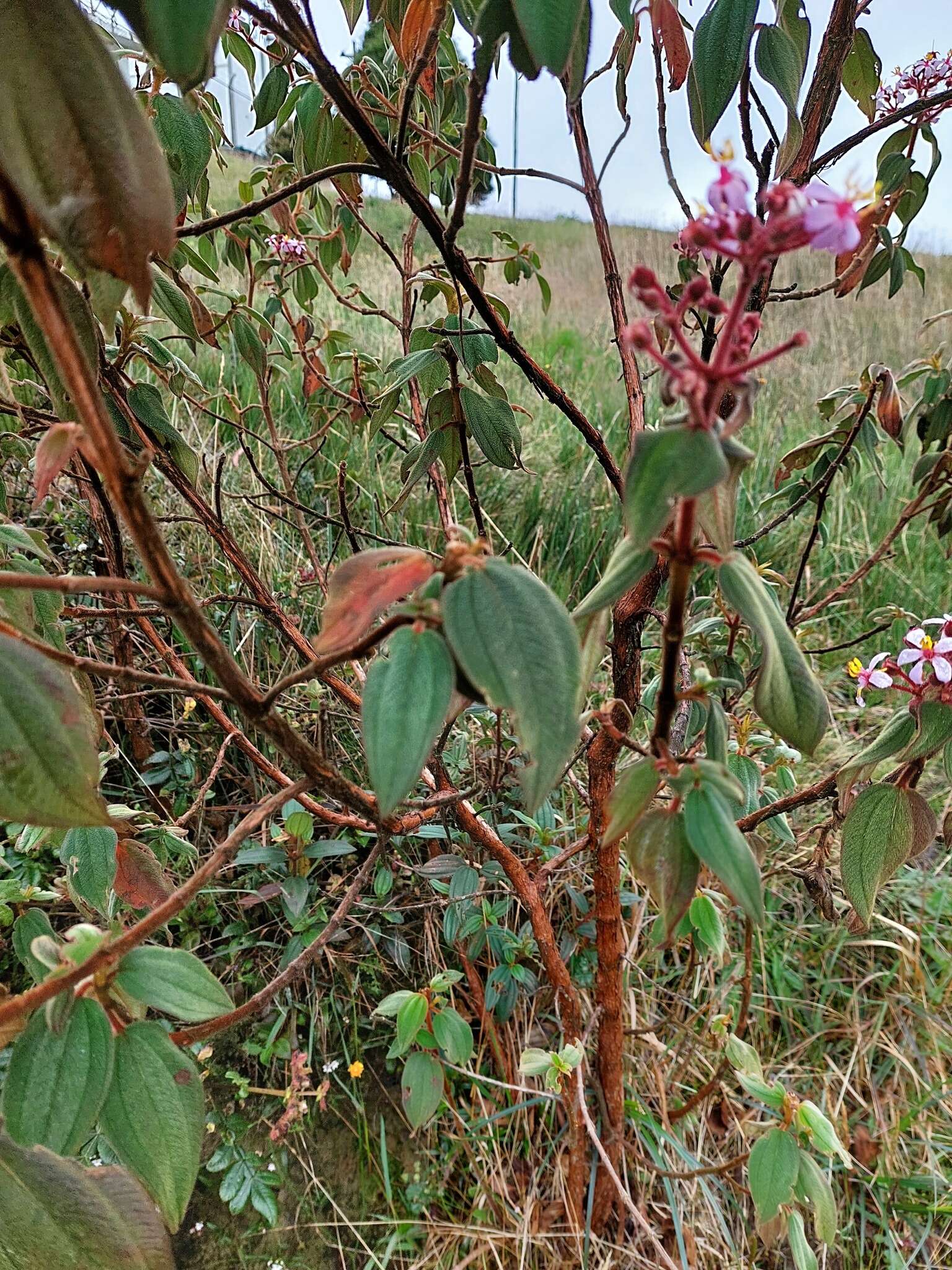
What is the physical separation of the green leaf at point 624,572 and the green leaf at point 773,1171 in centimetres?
50

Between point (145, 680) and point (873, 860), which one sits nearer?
point (145, 680)

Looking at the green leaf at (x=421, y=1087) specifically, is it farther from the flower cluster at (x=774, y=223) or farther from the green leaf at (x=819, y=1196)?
the flower cluster at (x=774, y=223)

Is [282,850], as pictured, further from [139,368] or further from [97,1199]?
[139,368]

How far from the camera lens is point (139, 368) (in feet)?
6.27

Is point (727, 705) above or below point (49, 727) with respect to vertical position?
below

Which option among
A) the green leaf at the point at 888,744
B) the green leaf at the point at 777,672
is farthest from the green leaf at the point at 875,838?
the green leaf at the point at 777,672

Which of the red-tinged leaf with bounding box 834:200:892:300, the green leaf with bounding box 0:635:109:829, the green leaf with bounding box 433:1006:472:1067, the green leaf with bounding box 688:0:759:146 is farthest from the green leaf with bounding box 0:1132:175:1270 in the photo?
the red-tinged leaf with bounding box 834:200:892:300

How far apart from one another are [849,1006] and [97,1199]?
3.47ft

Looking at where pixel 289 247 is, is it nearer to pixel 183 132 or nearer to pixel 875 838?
pixel 183 132

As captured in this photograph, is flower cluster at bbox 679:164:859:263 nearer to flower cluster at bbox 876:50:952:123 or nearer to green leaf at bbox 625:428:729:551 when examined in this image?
green leaf at bbox 625:428:729:551

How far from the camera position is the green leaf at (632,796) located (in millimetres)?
295

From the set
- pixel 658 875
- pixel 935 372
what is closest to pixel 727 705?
pixel 935 372

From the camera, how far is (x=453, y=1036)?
647 mm

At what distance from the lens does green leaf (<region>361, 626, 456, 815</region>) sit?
23 cm
